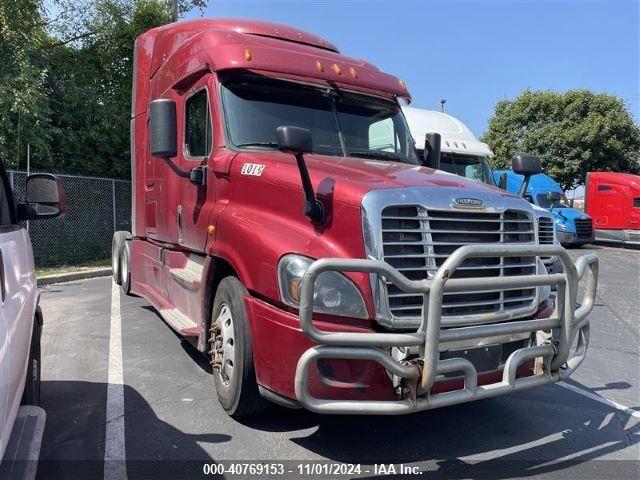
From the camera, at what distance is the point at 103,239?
1340 centimetres

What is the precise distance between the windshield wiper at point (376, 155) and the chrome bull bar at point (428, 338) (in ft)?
5.86

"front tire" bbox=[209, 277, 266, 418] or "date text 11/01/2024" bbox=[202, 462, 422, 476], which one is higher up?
"front tire" bbox=[209, 277, 266, 418]

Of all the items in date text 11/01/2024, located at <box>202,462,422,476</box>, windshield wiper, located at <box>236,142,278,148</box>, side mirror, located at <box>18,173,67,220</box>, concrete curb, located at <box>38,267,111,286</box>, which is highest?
windshield wiper, located at <box>236,142,278,148</box>

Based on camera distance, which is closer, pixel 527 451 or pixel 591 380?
pixel 527 451

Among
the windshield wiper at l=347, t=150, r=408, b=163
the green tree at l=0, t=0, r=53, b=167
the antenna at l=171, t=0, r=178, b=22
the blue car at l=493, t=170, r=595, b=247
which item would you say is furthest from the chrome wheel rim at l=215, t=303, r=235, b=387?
the blue car at l=493, t=170, r=595, b=247

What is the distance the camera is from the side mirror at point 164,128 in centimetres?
439

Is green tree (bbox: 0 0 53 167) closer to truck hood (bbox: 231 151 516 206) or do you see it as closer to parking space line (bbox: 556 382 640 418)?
truck hood (bbox: 231 151 516 206)

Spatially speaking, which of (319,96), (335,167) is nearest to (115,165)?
(319,96)

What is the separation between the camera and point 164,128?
4.42 metres

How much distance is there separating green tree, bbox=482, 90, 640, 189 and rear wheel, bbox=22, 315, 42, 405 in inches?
1116

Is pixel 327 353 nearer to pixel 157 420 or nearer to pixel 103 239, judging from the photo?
pixel 157 420

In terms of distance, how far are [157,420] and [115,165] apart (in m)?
11.4

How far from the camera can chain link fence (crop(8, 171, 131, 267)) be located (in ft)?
39.3

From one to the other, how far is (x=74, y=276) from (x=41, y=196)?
8.05 metres
